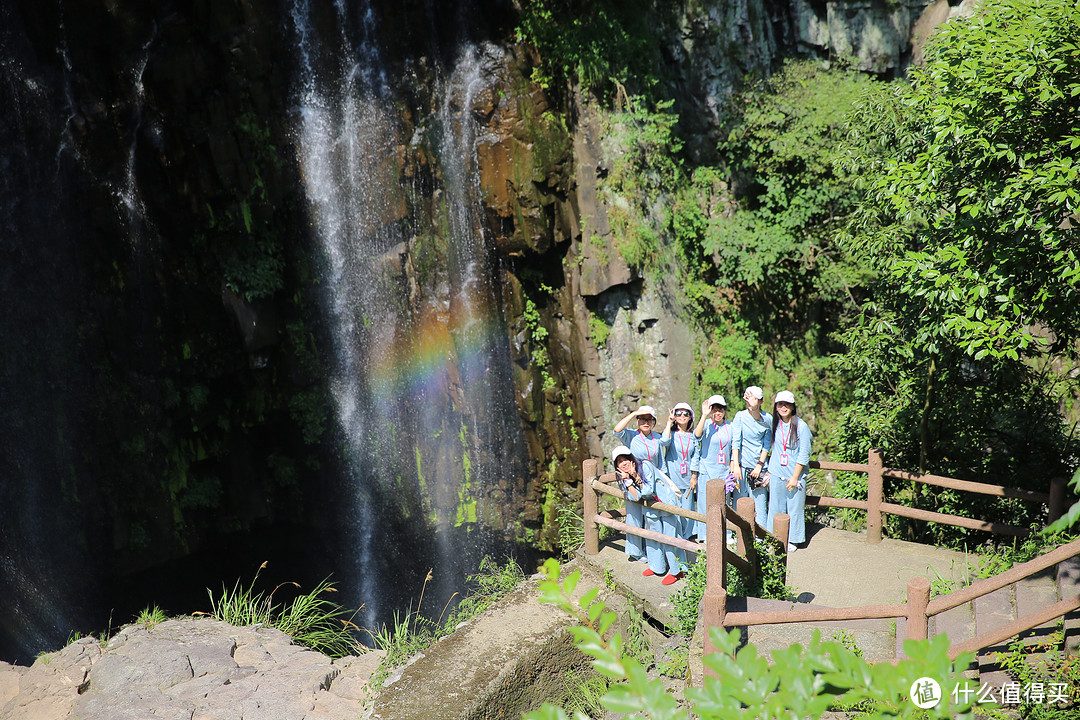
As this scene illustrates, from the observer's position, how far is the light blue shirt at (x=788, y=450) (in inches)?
265

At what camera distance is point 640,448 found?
6645 mm

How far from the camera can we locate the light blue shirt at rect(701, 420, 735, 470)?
22.2ft

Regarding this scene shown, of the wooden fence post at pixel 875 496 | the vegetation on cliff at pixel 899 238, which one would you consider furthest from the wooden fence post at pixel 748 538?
the vegetation on cliff at pixel 899 238

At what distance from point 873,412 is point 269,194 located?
29.3 feet

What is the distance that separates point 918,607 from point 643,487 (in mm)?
2665

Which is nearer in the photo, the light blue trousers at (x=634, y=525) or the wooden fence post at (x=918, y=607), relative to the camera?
the wooden fence post at (x=918, y=607)

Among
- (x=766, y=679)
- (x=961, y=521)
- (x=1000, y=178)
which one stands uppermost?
(x=1000, y=178)

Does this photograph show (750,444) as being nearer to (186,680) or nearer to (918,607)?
(918,607)

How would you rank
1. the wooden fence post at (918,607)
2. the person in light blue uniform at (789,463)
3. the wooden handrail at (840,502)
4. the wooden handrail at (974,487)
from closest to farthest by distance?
the wooden fence post at (918,607), the wooden handrail at (974,487), the person in light blue uniform at (789,463), the wooden handrail at (840,502)

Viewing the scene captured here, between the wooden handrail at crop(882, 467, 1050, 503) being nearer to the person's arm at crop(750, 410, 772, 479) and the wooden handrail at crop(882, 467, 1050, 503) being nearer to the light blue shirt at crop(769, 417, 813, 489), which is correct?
the light blue shirt at crop(769, 417, 813, 489)

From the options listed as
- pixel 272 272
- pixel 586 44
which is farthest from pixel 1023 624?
pixel 272 272

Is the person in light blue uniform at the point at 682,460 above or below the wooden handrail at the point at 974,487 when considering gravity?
above

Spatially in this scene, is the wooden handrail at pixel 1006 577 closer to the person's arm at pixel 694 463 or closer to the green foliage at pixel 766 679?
the green foliage at pixel 766 679

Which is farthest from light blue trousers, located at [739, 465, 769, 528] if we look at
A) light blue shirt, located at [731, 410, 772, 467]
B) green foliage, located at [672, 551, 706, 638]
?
green foliage, located at [672, 551, 706, 638]
